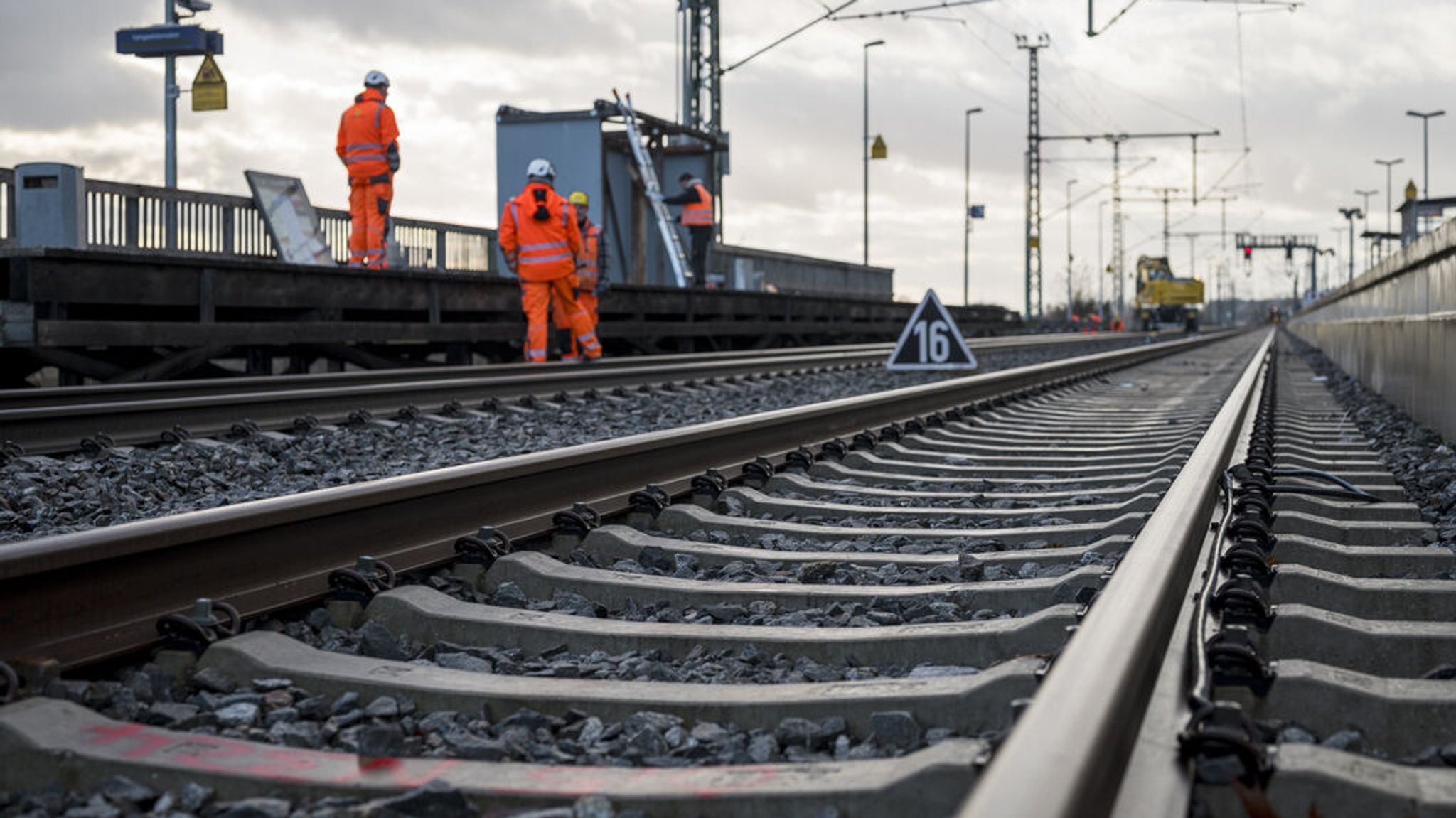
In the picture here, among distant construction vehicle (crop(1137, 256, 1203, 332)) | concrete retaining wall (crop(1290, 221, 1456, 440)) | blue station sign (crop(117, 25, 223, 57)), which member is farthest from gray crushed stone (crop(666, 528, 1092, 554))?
distant construction vehicle (crop(1137, 256, 1203, 332))

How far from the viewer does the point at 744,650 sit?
311 cm

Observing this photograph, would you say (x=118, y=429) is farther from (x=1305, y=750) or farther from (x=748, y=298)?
(x=748, y=298)

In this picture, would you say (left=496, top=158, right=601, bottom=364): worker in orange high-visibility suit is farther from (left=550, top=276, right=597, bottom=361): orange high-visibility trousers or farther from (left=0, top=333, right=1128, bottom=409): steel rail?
(left=0, top=333, right=1128, bottom=409): steel rail

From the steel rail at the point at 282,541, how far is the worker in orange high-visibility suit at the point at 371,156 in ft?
33.4

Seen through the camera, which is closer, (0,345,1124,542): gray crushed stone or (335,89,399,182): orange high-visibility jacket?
(0,345,1124,542): gray crushed stone

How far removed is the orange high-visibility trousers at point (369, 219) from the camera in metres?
15.3

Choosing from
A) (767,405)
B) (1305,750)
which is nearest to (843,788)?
(1305,750)

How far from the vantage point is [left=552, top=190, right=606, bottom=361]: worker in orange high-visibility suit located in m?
15.1

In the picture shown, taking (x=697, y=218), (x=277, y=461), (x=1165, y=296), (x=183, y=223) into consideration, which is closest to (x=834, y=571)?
(x=277, y=461)

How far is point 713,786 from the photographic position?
7.13 feet

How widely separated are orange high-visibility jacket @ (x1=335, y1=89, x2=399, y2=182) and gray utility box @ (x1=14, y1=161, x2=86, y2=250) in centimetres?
292

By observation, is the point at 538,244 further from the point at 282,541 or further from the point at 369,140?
the point at 282,541

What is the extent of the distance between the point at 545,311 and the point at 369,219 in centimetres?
266

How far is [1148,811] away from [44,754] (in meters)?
1.69
